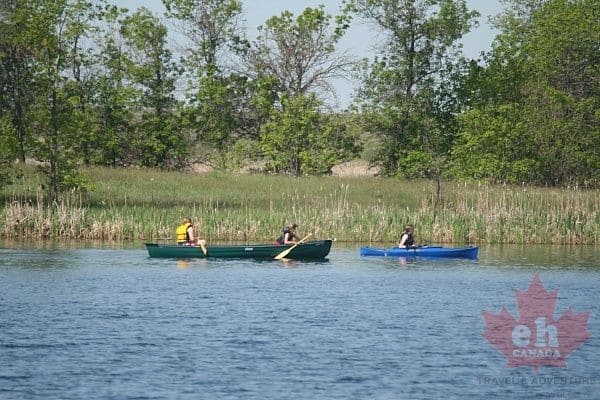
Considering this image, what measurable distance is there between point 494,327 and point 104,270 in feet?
49.1

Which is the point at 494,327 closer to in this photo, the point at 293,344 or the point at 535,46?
the point at 293,344

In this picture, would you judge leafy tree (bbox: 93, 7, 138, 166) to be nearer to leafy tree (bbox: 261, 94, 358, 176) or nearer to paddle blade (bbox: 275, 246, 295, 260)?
leafy tree (bbox: 261, 94, 358, 176)

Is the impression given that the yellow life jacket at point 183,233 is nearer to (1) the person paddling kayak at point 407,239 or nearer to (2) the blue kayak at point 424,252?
(2) the blue kayak at point 424,252

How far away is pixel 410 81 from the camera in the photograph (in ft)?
254

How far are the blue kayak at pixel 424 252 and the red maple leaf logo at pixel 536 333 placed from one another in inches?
358

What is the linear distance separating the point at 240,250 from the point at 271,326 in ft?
43.9

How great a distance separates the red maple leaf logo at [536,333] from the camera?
25.0 m

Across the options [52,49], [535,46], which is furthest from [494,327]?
[535,46]

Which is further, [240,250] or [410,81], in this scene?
[410,81]

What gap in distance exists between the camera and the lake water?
22156 mm

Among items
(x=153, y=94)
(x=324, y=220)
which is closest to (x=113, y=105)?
(x=153, y=94)

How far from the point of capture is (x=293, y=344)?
26.2 m

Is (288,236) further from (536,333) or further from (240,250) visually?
(536,333)

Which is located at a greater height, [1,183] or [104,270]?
[1,183]
